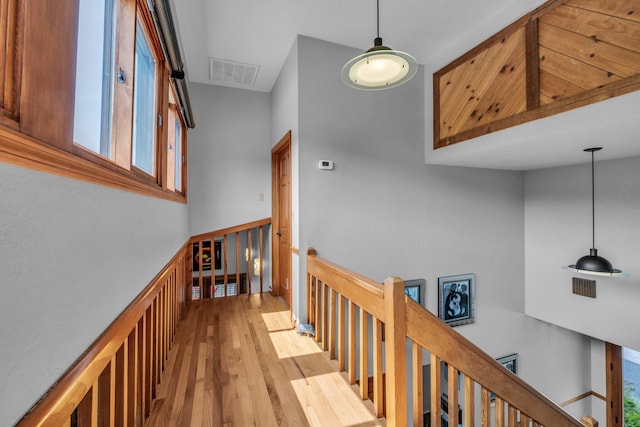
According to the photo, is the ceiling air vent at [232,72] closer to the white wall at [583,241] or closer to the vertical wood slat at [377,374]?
the vertical wood slat at [377,374]

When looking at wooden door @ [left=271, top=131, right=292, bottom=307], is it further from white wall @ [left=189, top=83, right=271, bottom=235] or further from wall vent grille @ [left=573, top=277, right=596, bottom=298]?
wall vent grille @ [left=573, top=277, right=596, bottom=298]

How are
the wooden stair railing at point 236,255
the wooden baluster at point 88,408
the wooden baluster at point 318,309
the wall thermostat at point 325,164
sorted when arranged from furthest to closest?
the wooden stair railing at point 236,255 → the wall thermostat at point 325,164 → the wooden baluster at point 318,309 → the wooden baluster at point 88,408

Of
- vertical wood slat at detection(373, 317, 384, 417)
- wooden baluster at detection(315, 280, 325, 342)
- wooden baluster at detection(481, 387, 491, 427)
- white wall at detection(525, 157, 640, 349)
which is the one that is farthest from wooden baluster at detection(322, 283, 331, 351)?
white wall at detection(525, 157, 640, 349)

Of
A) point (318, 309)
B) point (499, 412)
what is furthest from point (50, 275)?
point (499, 412)

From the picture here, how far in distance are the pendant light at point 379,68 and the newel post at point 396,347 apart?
1.24m

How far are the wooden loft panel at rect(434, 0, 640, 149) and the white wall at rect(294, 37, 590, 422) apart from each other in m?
0.54

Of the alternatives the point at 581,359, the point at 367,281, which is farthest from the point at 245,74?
the point at 581,359

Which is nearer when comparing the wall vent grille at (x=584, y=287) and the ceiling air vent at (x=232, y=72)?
the ceiling air vent at (x=232, y=72)

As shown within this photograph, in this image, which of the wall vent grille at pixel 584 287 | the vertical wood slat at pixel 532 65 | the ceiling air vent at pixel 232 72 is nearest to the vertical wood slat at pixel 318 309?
the vertical wood slat at pixel 532 65

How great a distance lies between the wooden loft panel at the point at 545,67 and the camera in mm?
1899

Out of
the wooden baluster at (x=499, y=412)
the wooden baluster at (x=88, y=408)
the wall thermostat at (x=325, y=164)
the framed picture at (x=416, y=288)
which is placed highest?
the wall thermostat at (x=325, y=164)

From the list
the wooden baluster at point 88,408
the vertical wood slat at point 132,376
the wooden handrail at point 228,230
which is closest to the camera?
the wooden baluster at point 88,408

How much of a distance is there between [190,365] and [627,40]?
3703 mm

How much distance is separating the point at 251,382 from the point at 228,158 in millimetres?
2749
